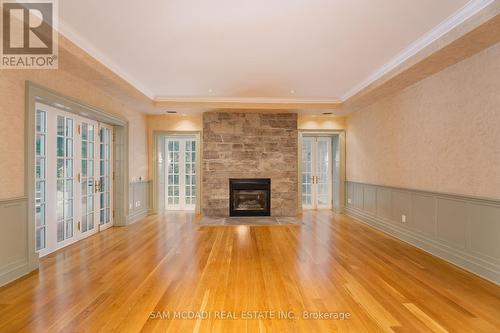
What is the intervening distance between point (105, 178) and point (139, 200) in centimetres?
127

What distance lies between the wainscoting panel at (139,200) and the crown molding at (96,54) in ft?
7.73

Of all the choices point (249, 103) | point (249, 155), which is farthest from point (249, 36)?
point (249, 155)

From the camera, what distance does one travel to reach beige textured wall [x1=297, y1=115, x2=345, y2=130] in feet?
24.2

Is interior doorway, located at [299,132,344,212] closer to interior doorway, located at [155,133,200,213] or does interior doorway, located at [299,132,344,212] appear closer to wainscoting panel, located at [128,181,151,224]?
interior doorway, located at [155,133,200,213]

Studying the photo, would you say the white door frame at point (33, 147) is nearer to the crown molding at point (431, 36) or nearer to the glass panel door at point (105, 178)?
the glass panel door at point (105, 178)

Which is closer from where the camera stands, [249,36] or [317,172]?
[249,36]

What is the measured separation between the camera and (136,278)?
122 inches

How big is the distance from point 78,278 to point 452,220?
4.97m

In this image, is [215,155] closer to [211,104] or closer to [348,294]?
[211,104]

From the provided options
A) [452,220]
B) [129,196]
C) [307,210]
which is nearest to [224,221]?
[129,196]

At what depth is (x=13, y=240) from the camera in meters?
3.04

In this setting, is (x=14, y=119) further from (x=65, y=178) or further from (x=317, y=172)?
(x=317, y=172)

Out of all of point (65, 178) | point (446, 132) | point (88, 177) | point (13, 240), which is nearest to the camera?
point (13, 240)

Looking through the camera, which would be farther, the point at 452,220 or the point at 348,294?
the point at 452,220
